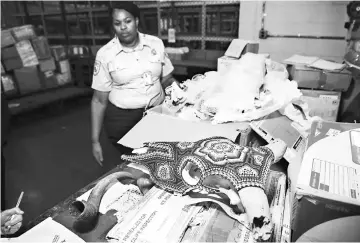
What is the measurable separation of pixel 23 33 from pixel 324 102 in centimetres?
465

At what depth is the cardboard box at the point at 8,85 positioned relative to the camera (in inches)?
163

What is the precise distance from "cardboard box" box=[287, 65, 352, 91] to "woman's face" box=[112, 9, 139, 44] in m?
1.58

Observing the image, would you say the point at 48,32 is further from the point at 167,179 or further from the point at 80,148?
→ the point at 167,179

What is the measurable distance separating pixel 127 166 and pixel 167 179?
0.34m

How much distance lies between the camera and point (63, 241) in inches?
28.1

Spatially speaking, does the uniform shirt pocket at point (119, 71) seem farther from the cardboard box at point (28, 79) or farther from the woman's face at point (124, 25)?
the cardboard box at point (28, 79)

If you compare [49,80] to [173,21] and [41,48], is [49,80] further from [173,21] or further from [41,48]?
[173,21]

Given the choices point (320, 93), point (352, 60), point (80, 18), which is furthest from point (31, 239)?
point (80, 18)

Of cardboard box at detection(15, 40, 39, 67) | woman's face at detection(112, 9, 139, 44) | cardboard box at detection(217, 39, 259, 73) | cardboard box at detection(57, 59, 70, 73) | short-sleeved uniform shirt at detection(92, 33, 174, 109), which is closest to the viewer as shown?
woman's face at detection(112, 9, 139, 44)

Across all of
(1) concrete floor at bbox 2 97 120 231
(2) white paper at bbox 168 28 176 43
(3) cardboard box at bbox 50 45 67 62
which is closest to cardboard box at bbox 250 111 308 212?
(1) concrete floor at bbox 2 97 120 231

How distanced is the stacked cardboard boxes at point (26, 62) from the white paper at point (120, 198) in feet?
13.9

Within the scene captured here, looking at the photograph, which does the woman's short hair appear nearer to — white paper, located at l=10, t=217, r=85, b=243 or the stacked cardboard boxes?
white paper, located at l=10, t=217, r=85, b=243

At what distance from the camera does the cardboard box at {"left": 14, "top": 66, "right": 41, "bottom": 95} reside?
170 inches

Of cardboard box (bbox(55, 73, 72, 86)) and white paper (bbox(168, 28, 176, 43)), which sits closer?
white paper (bbox(168, 28, 176, 43))
